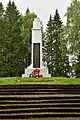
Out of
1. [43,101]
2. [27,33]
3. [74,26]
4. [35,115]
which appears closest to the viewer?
[35,115]

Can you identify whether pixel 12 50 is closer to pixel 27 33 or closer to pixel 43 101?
pixel 27 33

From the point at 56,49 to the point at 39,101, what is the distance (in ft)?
99.0

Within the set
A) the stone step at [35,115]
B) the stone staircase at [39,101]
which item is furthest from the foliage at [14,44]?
the stone step at [35,115]

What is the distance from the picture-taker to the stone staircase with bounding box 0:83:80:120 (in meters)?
12.5

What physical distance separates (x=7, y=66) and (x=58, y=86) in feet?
77.6

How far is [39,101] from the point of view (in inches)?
540

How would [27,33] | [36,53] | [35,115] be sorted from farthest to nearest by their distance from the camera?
1. [27,33]
2. [36,53]
3. [35,115]

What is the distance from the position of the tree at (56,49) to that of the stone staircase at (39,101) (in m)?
23.6

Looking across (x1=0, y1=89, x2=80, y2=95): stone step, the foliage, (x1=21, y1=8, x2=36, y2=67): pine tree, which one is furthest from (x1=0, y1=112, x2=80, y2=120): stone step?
(x1=21, y1=8, x2=36, y2=67): pine tree

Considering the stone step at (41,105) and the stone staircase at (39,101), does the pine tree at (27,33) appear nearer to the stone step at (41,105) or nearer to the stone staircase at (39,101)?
the stone staircase at (39,101)

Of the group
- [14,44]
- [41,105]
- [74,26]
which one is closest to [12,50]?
[14,44]

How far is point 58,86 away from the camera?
16250 mm

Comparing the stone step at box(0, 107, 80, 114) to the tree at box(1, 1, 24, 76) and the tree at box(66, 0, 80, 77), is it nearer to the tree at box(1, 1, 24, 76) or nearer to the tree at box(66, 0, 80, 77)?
the tree at box(66, 0, 80, 77)

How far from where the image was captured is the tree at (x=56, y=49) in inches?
1647
